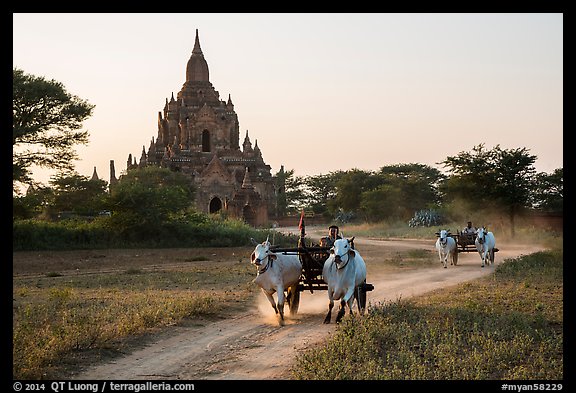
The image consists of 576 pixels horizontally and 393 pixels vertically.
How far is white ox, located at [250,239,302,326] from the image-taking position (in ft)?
34.8

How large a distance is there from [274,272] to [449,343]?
10.8 ft

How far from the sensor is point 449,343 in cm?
819

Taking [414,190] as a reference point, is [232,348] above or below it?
below

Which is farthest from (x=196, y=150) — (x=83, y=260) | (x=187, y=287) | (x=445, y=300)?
(x=445, y=300)

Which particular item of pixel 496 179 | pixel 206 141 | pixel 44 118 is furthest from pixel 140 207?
pixel 206 141

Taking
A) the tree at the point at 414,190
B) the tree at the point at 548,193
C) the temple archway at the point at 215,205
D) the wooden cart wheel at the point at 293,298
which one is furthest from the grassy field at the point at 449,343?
the tree at the point at 414,190

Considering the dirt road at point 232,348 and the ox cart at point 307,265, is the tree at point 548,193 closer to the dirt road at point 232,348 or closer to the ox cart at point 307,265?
the dirt road at point 232,348

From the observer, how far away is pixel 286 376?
7.17 meters

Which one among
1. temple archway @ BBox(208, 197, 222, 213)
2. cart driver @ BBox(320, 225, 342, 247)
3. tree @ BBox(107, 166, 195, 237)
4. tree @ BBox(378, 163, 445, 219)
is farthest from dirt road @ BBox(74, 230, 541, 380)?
tree @ BBox(378, 163, 445, 219)

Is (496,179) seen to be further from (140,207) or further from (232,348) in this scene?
(232,348)

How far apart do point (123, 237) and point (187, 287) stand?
1463 centimetres

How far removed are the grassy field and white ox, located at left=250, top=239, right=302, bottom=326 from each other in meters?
1.41

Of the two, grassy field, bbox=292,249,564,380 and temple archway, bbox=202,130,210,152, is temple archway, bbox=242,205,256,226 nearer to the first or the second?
temple archway, bbox=202,130,210,152
